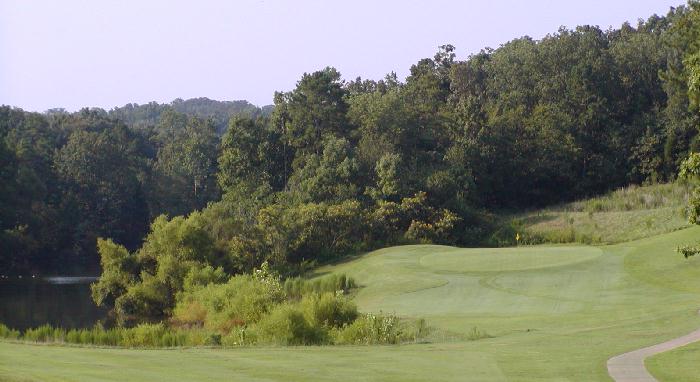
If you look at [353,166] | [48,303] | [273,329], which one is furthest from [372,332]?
[353,166]

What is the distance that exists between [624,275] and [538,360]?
19.3 metres

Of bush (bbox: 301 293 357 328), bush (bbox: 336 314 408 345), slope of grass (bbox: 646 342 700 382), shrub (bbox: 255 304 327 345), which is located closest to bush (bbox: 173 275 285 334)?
bush (bbox: 301 293 357 328)

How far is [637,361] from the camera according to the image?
1905 cm

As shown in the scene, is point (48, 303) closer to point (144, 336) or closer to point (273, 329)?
point (144, 336)

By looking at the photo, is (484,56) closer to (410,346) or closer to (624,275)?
(624,275)

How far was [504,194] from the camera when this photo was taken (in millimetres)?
73312

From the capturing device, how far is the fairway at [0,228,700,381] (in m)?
17.2

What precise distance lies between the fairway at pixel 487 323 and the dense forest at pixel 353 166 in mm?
8894

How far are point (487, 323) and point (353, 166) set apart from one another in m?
36.6

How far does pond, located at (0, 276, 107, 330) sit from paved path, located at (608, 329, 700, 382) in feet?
94.2

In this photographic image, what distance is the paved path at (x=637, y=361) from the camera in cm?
1728

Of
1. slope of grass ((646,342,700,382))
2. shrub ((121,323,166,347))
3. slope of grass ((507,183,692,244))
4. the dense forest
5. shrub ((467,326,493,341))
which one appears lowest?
shrub ((467,326,493,341))

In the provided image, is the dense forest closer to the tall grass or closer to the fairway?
the tall grass

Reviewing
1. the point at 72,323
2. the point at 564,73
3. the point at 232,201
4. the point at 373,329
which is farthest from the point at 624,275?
the point at 564,73
